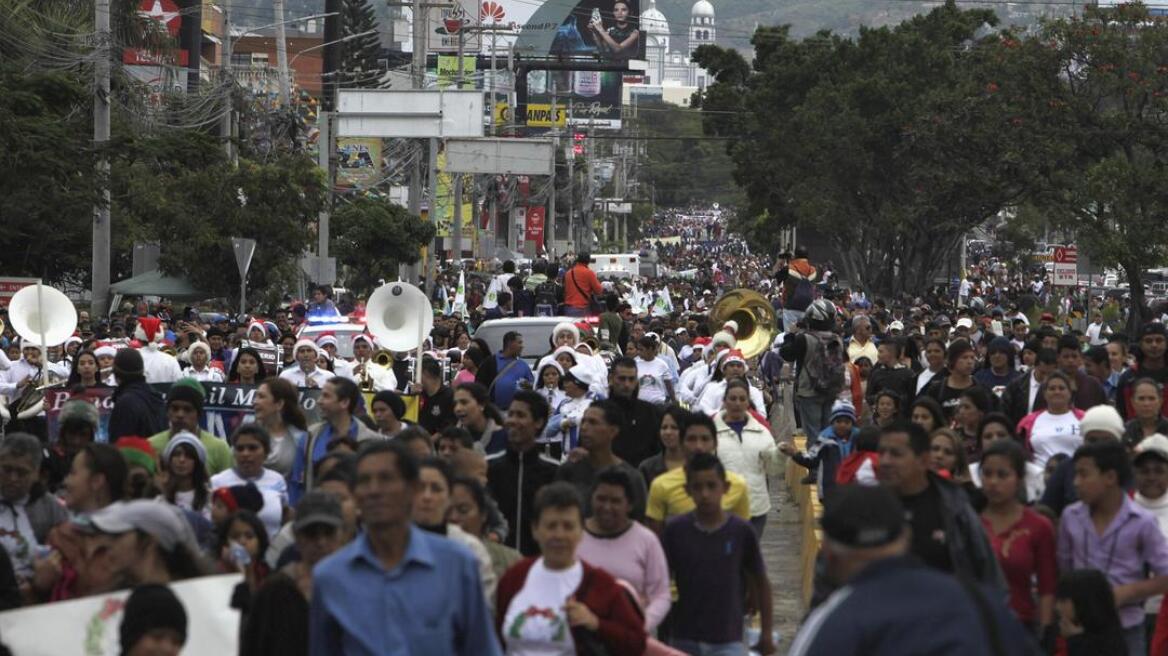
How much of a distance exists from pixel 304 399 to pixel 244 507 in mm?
5258

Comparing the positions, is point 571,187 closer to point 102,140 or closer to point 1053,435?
point 102,140

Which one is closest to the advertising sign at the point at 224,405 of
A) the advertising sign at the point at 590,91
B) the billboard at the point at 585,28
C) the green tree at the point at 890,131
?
the green tree at the point at 890,131

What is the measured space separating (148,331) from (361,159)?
4243 cm

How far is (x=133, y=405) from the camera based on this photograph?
12.4m

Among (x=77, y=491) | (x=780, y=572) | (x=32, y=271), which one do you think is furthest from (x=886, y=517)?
(x=32, y=271)

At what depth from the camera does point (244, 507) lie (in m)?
9.03

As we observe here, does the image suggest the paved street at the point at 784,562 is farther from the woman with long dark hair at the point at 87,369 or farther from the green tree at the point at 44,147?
the green tree at the point at 44,147

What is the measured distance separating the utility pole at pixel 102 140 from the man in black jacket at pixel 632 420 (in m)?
18.3

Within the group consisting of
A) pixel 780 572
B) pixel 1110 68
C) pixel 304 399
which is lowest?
pixel 780 572

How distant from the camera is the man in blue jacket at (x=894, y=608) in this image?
15.3 ft

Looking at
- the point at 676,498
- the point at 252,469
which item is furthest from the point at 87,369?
the point at 676,498

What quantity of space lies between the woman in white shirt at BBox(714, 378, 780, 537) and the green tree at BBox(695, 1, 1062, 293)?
29624mm

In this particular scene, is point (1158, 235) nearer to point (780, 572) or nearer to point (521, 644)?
point (780, 572)

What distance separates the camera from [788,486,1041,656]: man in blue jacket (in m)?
4.66
